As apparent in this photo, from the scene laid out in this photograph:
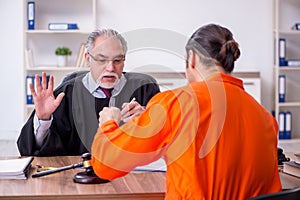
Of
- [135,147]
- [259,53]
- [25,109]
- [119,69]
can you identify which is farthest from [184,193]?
[259,53]

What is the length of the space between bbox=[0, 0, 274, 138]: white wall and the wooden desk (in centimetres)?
381

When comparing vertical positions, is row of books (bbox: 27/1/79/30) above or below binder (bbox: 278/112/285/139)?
above

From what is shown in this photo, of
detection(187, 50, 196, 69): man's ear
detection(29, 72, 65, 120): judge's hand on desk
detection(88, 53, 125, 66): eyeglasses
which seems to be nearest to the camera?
detection(187, 50, 196, 69): man's ear

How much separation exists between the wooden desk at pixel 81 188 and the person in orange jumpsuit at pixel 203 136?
0.15 meters

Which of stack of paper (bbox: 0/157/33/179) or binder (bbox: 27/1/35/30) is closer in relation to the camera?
stack of paper (bbox: 0/157/33/179)

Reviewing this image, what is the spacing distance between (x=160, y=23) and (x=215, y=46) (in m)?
4.22

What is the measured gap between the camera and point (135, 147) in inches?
62.4

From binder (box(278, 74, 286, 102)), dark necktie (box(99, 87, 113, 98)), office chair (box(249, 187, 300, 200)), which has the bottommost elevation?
binder (box(278, 74, 286, 102))

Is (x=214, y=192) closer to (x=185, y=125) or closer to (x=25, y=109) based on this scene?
(x=185, y=125)

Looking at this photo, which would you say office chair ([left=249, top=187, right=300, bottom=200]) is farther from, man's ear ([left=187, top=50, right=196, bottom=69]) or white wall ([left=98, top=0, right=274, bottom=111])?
white wall ([left=98, top=0, right=274, bottom=111])

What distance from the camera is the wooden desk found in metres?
1.80

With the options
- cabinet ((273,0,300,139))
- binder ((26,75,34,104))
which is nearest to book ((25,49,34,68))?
binder ((26,75,34,104))

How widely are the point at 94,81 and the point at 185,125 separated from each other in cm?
125

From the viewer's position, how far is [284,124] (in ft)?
19.2
